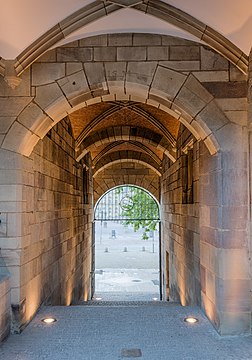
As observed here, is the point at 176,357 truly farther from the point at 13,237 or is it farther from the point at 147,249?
the point at 147,249

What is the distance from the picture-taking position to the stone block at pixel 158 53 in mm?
3299

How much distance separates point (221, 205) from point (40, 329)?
1.91m

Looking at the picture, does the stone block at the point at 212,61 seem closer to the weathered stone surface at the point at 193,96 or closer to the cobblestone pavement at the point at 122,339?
the weathered stone surface at the point at 193,96

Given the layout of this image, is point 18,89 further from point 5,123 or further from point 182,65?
point 182,65

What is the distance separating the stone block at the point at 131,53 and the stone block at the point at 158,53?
45 mm

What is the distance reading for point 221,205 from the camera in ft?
10.5

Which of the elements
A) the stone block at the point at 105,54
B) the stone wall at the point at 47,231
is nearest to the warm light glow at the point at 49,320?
the stone wall at the point at 47,231

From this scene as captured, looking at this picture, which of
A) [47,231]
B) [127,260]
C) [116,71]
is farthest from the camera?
[127,260]

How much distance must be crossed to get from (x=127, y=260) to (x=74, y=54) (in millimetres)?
13850

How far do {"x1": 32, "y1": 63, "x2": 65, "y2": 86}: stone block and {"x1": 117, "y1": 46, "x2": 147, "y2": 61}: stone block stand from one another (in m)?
0.52

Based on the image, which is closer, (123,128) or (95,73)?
(95,73)

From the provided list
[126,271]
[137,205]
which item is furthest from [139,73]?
[126,271]

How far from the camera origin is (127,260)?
53.6 ft

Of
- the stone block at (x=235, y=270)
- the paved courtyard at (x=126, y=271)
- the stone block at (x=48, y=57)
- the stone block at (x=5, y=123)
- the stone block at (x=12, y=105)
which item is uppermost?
the stone block at (x=48, y=57)
